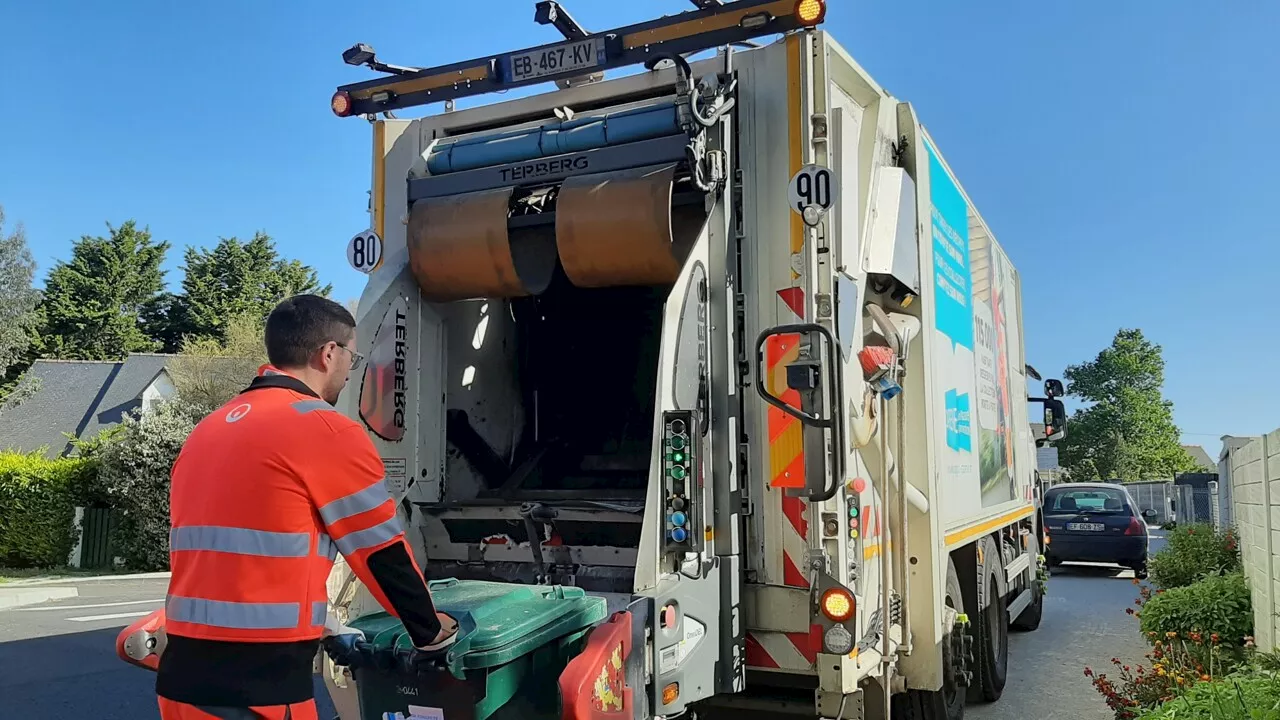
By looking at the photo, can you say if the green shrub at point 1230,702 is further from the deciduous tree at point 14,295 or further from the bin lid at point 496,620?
the deciduous tree at point 14,295

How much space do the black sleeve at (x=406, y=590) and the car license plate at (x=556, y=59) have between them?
2.56m

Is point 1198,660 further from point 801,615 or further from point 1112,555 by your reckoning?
point 1112,555

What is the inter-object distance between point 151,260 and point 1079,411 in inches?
1651

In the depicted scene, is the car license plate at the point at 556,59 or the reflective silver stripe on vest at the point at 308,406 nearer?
the reflective silver stripe on vest at the point at 308,406

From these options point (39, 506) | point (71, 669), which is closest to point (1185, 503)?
point (71, 669)

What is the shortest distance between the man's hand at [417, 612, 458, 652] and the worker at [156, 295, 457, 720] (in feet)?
0.19

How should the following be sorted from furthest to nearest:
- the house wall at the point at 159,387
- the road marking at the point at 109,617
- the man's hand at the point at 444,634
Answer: the house wall at the point at 159,387 < the road marking at the point at 109,617 < the man's hand at the point at 444,634

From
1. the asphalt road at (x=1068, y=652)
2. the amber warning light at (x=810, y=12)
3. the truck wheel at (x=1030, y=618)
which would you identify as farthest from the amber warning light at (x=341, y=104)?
the truck wheel at (x=1030, y=618)

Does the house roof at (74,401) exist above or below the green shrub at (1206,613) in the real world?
above

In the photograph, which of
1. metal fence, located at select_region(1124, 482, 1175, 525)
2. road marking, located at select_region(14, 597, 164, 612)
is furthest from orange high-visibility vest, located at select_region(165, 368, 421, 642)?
metal fence, located at select_region(1124, 482, 1175, 525)

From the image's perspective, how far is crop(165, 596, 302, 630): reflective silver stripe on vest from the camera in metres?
2.07

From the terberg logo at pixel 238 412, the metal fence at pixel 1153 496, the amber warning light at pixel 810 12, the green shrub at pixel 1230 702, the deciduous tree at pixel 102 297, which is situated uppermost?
the deciduous tree at pixel 102 297

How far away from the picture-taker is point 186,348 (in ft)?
74.7

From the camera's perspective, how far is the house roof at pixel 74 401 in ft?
97.8
